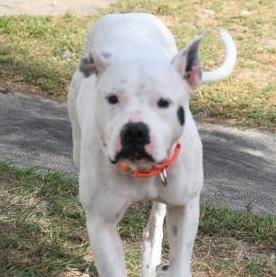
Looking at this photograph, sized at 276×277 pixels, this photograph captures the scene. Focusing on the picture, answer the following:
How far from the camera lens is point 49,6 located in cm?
1280

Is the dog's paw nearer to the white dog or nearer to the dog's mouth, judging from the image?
the white dog

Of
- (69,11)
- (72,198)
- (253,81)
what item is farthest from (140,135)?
(69,11)

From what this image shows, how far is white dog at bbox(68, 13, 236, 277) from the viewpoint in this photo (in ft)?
11.1

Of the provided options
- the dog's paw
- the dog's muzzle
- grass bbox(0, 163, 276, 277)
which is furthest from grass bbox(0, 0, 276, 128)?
the dog's muzzle

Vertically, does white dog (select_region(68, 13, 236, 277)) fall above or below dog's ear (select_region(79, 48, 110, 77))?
below

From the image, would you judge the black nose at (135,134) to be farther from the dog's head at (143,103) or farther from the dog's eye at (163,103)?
the dog's eye at (163,103)

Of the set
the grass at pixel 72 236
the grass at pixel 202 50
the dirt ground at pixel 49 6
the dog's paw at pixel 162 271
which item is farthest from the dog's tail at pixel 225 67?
the dirt ground at pixel 49 6

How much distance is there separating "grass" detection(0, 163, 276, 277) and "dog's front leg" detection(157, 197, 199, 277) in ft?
2.20

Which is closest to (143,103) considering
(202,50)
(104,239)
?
(104,239)

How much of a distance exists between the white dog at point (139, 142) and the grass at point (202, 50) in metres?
4.66

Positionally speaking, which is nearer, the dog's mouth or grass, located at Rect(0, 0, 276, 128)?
the dog's mouth

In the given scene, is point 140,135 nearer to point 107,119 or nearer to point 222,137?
point 107,119

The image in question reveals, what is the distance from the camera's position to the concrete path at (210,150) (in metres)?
6.34

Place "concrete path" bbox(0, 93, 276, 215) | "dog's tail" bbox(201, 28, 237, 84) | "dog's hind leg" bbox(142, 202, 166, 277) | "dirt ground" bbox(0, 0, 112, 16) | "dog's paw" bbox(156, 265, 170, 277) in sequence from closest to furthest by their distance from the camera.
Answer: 1. "dog's paw" bbox(156, 265, 170, 277)
2. "dog's tail" bbox(201, 28, 237, 84)
3. "dog's hind leg" bbox(142, 202, 166, 277)
4. "concrete path" bbox(0, 93, 276, 215)
5. "dirt ground" bbox(0, 0, 112, 16)
